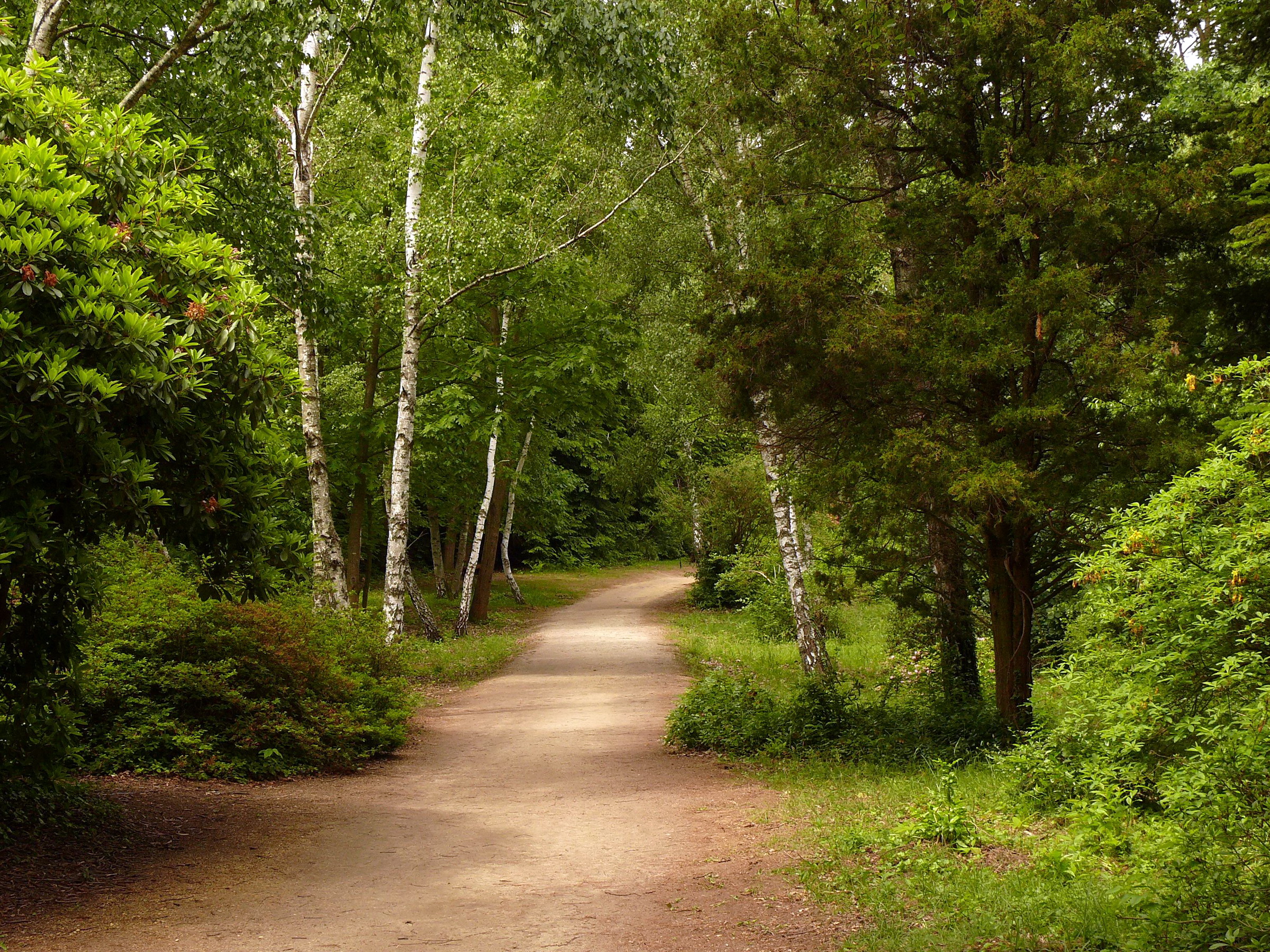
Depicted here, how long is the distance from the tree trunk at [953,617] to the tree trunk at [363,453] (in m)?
12.8

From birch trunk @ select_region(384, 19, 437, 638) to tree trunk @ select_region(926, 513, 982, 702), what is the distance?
917cm

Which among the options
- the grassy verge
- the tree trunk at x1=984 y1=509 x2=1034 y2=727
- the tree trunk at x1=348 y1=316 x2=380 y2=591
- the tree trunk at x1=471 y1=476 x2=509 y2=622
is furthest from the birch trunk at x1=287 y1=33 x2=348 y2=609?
A: the tree trunk at x1=471 y1=476 x2=509 y2=622

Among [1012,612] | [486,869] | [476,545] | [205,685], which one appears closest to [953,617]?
[1012,612]

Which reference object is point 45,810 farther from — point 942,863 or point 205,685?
point 942,863

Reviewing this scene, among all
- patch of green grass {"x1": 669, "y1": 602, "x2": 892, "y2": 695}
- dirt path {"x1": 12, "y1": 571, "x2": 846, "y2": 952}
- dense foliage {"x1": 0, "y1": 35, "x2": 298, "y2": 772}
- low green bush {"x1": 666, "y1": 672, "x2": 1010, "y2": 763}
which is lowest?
patch of green grass {"x1": 669, "y1": 602, "x2": 892, "y2": 695}

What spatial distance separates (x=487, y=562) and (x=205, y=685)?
1936cm

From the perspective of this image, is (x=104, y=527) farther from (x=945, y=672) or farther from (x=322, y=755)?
(x=945, y=672)

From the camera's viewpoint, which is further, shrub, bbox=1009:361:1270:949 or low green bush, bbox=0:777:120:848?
low green bush, bbox=0:777:120:848

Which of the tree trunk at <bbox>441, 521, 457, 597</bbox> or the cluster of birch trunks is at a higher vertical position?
the cluster of birch trunks

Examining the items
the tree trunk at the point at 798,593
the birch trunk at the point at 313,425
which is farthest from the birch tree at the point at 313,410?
the tree trunk at the point at 798,593

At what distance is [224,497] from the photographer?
6117 millimetres

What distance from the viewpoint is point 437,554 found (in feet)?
110

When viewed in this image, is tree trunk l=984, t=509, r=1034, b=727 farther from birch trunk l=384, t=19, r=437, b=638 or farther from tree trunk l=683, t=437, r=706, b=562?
tree trunk l=683, t=437, r=706, b=562

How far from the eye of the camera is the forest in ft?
17.8
